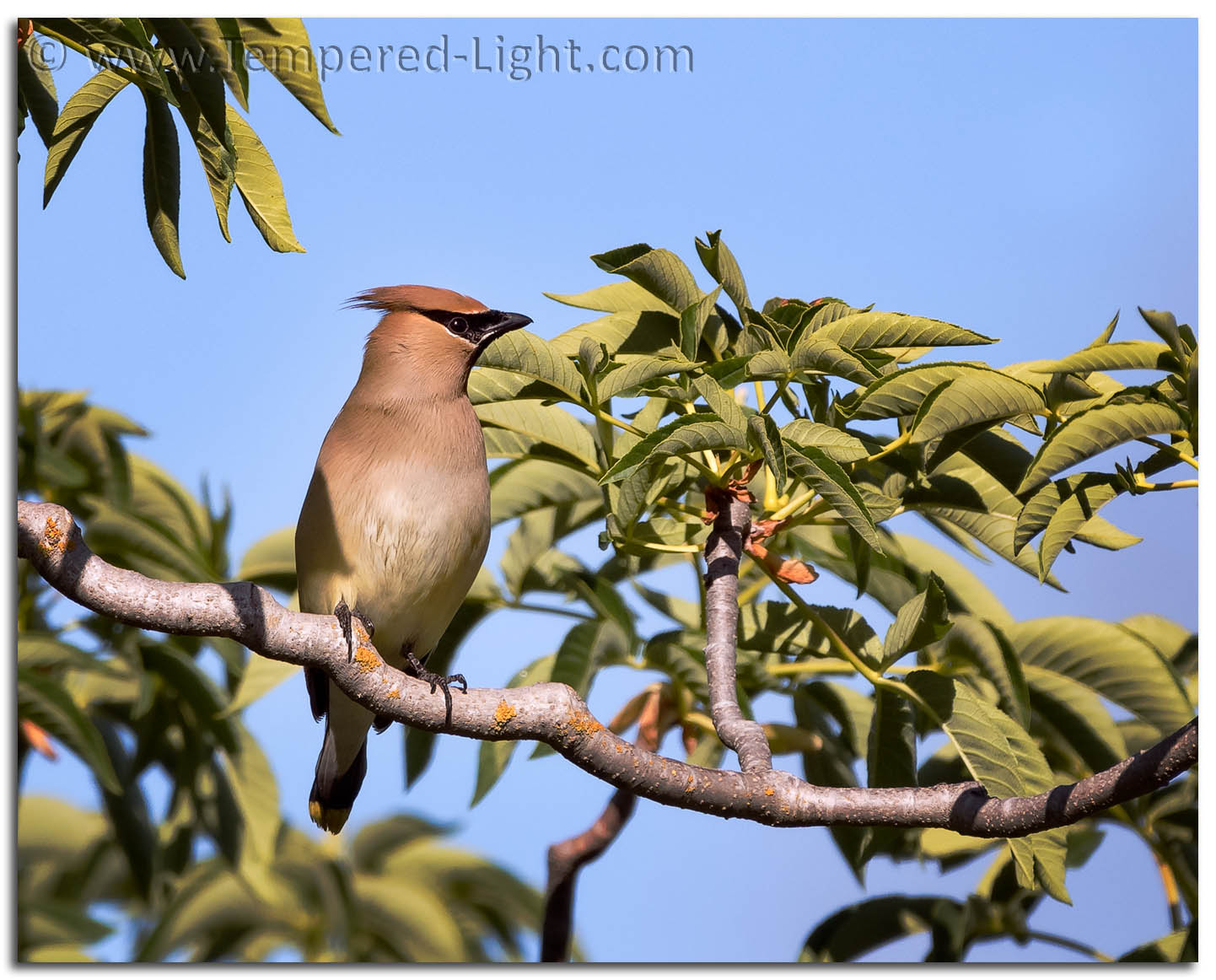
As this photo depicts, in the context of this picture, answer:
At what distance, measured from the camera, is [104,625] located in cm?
455

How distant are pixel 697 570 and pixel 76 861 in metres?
3.72

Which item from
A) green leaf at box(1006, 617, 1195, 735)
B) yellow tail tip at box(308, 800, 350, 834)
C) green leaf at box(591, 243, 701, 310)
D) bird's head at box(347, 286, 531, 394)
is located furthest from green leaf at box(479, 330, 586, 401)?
yellow tail tip at box(308, 800, 350, 834)

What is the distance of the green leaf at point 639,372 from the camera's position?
2.79 meters

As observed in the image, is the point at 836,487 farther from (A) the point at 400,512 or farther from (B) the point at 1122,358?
(A) the point at 400,512

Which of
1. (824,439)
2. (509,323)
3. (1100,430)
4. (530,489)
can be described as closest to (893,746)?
(824,439)

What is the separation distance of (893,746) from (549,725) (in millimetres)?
1015

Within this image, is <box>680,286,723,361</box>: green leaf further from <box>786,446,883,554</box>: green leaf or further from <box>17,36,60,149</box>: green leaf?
<box>17,36,60,149</box>: green leaf

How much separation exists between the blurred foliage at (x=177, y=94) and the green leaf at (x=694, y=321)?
2.61 ft

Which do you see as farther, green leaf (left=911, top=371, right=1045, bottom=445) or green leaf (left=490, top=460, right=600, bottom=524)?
green leaf (left=490, top=460, right=600, bottom=524)

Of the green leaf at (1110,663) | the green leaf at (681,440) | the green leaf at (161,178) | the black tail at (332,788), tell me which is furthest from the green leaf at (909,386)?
the black tail at (332,788)

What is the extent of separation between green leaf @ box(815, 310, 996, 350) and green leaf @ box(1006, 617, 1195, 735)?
1035 millimetres

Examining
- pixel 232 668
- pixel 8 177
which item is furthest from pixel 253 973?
pixel 8 177

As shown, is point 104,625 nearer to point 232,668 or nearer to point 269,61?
point 232,668

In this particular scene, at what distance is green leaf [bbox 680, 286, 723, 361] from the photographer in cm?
279
